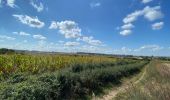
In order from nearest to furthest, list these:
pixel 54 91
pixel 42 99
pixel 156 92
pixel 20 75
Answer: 1. pixel 156 92
2. pixel 42 99
3. pixel 54 91
4. pixel 20 75

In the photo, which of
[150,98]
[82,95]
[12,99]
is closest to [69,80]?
[82,95]

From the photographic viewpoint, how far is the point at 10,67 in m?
14.1

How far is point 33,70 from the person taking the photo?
15.2 m

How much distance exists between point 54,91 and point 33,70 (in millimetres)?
5368

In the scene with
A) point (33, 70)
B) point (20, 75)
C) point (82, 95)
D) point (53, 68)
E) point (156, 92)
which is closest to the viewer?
point (156, 92)

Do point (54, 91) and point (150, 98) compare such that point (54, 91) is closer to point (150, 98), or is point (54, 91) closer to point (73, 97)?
point (73, 97)

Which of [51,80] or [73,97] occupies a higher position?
[51,80]

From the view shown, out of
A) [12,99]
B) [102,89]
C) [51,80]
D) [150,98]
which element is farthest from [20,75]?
[150,98]

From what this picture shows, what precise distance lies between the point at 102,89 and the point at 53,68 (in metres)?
5.70

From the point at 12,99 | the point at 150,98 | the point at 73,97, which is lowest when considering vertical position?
the point at 73,97

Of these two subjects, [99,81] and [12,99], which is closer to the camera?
[12,99]

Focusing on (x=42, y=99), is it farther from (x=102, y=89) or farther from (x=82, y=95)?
(x=102, y=89)

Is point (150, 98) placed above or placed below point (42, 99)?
above

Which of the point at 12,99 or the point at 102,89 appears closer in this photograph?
the point at 12,99
